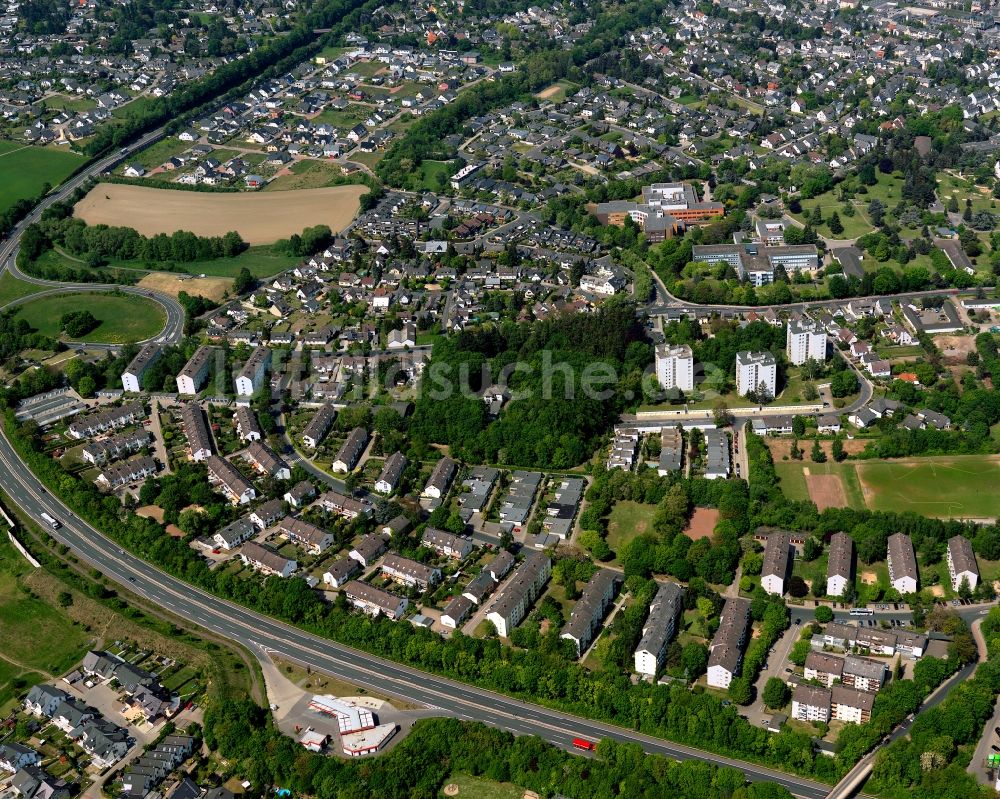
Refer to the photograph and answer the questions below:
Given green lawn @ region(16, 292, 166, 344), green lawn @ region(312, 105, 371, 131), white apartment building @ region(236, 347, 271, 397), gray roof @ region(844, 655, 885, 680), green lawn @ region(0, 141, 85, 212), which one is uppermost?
green lawn @ region(0, 141, 85, 212)

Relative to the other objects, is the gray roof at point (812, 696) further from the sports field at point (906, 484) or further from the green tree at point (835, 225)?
the green tree at point (835, 225)

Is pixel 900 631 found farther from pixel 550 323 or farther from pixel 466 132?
pixel 466 132

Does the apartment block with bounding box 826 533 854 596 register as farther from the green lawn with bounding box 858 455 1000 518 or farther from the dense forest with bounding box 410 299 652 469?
the dense forest with bounding box 410 299 652 469

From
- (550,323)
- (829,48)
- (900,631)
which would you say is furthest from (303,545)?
(829,48)

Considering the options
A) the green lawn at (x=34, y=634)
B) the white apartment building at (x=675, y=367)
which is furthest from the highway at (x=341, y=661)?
the white apartment building at (x=675, y=367)

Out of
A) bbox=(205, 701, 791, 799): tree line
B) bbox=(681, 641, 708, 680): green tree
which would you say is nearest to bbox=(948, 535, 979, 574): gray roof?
bbox=(681, 641, 708, 680): green tree

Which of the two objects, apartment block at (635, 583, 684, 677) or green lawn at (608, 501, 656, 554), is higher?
apartment block at (635, 583, 684, 677)
